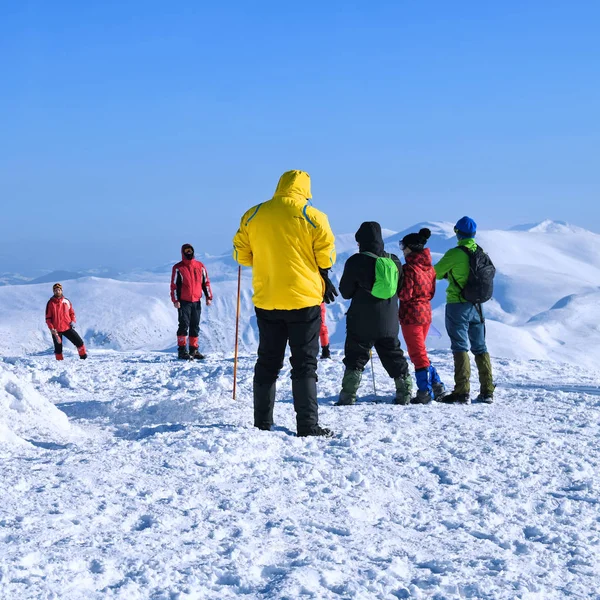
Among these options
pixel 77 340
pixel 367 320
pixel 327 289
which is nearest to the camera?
pixel 327 289

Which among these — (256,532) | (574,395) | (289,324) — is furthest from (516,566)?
(574,395)

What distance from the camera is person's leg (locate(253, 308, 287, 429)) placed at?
5.67 meters

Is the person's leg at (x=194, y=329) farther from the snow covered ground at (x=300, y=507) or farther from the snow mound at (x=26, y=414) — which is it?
the snow mound at (x=26, y=414)

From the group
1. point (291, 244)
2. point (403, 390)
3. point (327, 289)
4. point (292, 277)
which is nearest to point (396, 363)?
point (403, 390)

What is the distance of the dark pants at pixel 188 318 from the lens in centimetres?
1254

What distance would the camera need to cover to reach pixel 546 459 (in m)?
5.27

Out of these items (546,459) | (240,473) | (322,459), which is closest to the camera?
(240,473)

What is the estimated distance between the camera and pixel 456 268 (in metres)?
7.79

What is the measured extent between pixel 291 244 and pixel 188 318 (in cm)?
743

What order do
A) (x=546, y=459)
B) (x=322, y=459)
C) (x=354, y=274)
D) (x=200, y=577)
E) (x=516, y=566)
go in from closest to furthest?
(x=200, y=577)
(x=516, y=566)
(x=322, y=459)
(x=546, y=459)
(x=354, y=274)

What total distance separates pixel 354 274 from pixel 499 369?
18.0 ft

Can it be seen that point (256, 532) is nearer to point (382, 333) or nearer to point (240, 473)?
point (240, 473)

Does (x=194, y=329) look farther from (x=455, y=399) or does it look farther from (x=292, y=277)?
(x=292, y=277)

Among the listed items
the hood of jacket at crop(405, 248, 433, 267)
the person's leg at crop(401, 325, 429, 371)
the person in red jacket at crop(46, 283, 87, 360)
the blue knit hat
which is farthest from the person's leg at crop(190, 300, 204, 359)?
the blue knit hat
